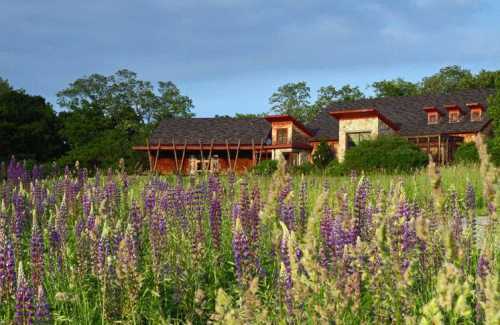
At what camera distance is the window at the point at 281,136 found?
44.8m

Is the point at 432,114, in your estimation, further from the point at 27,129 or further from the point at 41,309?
the point at 41,309

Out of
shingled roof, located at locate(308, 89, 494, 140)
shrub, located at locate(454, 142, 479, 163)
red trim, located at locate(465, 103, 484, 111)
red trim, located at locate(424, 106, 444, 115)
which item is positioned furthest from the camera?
red trim, located at locate(424, 106, 444, 115)

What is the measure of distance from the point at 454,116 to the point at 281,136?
12685mm

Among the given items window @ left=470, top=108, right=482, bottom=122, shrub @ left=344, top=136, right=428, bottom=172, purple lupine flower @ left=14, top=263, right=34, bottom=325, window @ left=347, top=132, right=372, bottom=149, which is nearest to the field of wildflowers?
purple lupine flower @ left=14, top=263, right=34, bottom=325

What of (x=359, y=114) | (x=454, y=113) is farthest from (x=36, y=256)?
Result: (x=454, y=113)

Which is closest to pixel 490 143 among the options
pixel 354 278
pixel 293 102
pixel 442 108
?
pixel 442 108

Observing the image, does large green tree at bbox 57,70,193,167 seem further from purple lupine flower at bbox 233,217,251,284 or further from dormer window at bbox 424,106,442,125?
purple lupine flower at bbox 233,217,251,284

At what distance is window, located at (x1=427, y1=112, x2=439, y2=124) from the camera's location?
4403 cm

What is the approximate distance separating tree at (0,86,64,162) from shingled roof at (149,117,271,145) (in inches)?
447

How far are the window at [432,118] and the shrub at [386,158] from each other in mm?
13561

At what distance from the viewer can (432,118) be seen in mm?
44219

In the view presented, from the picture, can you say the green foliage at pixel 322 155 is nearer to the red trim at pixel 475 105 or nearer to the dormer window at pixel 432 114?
the dormer window at pixel 432 114

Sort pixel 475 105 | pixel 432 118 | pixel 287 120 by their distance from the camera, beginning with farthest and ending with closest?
pixel 287 120 → pixel 432 118 → pixel 475 105

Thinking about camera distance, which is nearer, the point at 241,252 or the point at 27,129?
the point at 241,252
